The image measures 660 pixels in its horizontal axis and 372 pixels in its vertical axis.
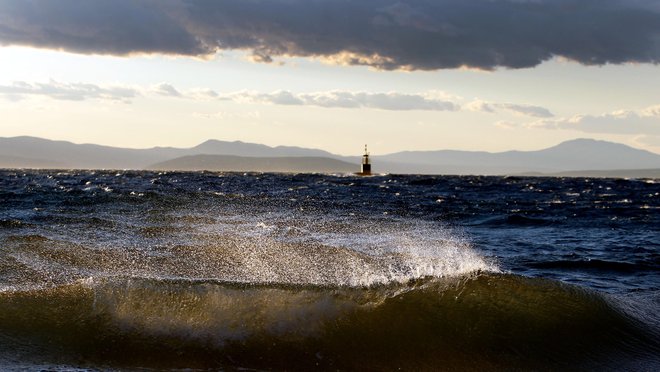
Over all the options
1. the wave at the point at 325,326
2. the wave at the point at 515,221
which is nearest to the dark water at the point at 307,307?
the wave at the point at 325,326

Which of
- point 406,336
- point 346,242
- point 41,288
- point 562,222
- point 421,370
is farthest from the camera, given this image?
point 562,222

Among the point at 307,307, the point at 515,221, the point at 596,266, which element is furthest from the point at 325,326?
the point at 515,221

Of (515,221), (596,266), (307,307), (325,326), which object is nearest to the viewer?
(325,326)

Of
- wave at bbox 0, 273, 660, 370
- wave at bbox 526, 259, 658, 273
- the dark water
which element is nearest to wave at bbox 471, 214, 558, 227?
wave at bbox 526, 259, 658, 273

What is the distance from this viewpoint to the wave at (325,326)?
8734 mm

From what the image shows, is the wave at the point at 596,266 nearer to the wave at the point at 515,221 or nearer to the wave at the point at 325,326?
the wave at the point at 325,326

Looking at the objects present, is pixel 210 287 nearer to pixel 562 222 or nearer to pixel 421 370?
pixel 421 370

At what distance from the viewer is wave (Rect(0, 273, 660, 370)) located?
28.7ft

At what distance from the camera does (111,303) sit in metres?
10.2

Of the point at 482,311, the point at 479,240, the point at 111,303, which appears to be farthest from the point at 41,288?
the point at 479,240

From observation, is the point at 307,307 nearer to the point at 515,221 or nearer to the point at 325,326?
the point at 325,326

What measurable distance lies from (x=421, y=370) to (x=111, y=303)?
516 cm

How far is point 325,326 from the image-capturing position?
967 centimetres

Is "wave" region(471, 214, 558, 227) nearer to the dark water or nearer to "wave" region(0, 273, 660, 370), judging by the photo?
the dark water
